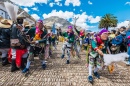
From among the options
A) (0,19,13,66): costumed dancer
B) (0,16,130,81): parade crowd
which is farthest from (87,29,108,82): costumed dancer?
(0,19,13,66): costumed dancer

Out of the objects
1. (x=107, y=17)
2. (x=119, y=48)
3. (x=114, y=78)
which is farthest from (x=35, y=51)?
(x=107, y=17)

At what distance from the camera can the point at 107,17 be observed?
60250mm

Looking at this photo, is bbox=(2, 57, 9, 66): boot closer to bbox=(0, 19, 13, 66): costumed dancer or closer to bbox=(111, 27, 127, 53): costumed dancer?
bbox=(0, 19, 13, 66): costumed dancer

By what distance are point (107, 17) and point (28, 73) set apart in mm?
56899

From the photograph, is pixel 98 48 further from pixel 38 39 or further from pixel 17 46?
pixel 17 46

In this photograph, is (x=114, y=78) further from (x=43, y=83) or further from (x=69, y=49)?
(x=69, y=49)

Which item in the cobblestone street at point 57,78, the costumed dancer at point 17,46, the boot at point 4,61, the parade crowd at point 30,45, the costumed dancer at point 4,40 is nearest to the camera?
the cobblestone street at point 57,78

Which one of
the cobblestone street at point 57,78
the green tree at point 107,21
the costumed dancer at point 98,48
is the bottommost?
the cobblestone street at point 57,78

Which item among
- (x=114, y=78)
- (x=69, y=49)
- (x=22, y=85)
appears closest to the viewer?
(x=22, y=85)

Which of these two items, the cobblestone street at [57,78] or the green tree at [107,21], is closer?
the cobblestone street at [57,78]

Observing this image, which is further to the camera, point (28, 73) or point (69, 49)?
point (69, 49)

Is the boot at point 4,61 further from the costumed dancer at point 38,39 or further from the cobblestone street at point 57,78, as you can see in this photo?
the costumed dancer at point 38,39

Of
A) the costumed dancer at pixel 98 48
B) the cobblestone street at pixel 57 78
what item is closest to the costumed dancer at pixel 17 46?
the cobblestone street at pixel 57 78

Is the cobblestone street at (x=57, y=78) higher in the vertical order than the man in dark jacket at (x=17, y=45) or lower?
lower
